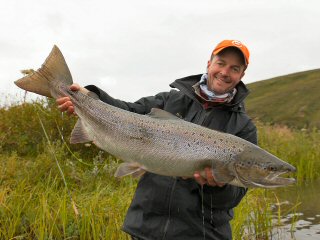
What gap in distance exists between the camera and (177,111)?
12.6ft

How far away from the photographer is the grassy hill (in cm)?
5160

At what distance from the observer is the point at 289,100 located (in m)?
61.4

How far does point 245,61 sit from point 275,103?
194ft

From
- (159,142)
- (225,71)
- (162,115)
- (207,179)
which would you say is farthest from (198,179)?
(225,71)

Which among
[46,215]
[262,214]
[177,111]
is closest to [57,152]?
[46,215]

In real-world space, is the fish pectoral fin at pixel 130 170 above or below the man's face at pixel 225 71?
below

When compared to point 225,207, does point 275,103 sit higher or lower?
higher

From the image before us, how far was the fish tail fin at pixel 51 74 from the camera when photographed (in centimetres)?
381

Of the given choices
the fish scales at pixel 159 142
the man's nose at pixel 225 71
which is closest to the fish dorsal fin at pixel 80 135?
the fish scales at pixel 159 142

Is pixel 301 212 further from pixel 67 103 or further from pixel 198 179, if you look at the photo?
pixel 67 103

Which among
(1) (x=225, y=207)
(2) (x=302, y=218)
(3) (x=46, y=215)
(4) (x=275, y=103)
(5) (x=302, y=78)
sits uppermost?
(5) (x=302, y=78)

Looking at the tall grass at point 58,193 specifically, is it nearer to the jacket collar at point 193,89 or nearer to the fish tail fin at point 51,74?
the fish tail fin at point 51,74

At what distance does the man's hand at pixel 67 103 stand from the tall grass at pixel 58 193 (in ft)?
5.22

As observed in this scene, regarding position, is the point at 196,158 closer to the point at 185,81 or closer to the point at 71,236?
the point at 185,81
